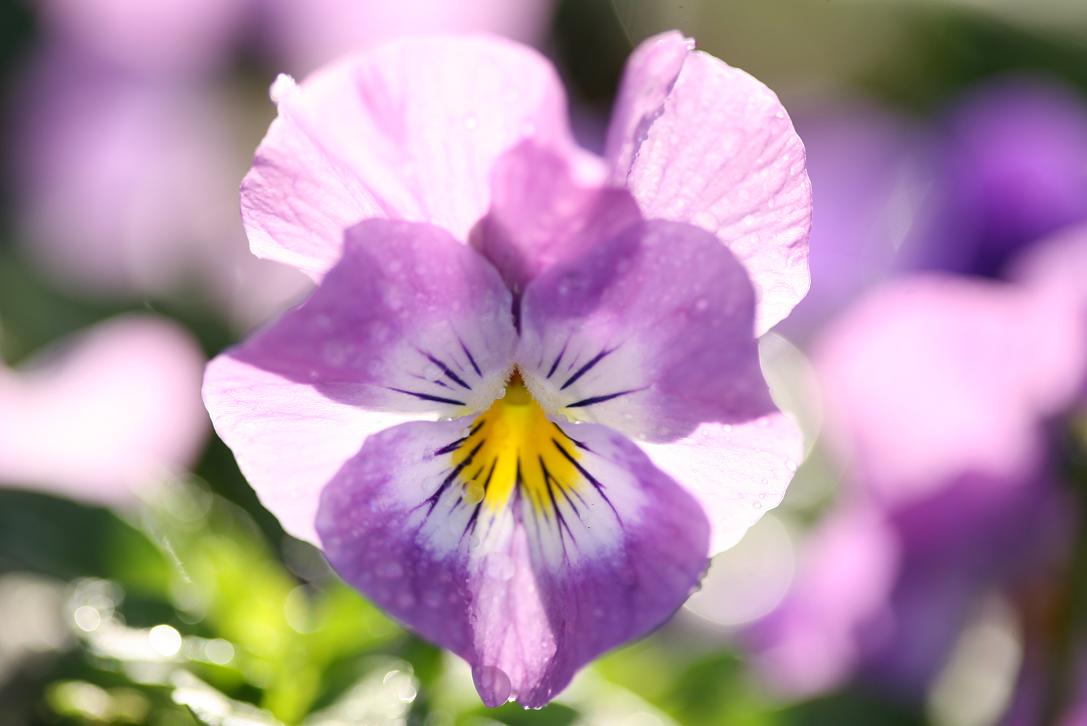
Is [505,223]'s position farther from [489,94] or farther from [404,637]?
[404,637]

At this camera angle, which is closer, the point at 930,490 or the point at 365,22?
the point at 930,490

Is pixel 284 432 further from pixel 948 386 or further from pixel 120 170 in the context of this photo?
pixel 120 170

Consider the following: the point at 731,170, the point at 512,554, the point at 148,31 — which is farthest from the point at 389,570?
the point at 148,31

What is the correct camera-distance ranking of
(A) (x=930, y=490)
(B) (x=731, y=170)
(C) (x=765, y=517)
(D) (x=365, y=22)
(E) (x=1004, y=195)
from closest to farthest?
(B) (x=731, y=170) → (A) (x=930, y=490) → (C) (x=765, y=517) → (E) (x=1004, y=195) → (D) (x=365, y=22)

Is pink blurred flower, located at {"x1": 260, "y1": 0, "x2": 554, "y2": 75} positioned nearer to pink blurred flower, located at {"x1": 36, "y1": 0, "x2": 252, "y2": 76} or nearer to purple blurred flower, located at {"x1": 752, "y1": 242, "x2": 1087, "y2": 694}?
pink blurred flower, located at {"x1": 36, "y1": 0, "x2": 252, "y2": 76}

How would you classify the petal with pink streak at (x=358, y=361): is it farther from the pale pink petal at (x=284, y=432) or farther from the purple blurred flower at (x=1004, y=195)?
the purple blurred flower at (x=1004, y=195)

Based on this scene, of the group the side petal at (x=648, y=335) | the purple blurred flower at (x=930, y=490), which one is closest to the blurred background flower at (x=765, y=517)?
the purple blurred flower at (x=930, y=490)

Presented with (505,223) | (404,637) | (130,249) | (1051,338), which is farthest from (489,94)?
(130,249)
